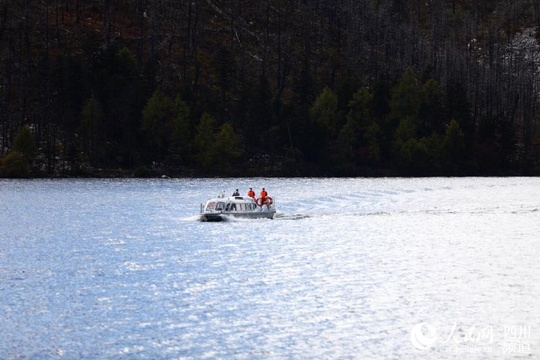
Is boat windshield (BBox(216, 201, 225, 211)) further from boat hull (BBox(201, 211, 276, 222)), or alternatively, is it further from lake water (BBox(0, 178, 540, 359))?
lake water (BBox(0, 178, 540, 359))

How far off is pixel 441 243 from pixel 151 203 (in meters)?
48.4

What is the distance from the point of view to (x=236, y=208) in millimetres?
105062

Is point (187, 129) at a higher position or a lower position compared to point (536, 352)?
higher

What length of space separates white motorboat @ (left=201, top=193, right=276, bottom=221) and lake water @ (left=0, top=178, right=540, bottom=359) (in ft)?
3.94

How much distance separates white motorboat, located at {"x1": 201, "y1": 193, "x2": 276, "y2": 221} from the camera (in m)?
103

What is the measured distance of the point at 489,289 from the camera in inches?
2537

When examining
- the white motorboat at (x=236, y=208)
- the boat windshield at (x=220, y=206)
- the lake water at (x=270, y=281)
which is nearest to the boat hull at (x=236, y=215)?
the white motorboat at (x=236, y=208)

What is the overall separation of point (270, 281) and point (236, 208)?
128ft

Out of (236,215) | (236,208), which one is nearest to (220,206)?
(236,208)

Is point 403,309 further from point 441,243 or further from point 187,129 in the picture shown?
point 187,129

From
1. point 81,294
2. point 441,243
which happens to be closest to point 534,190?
point 441,243

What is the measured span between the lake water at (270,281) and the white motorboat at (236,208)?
3.94 feet

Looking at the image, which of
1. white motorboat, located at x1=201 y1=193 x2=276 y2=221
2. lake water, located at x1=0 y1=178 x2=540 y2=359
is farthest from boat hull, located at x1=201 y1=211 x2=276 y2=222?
lake water, located at x1=0 y1=178 x2=540 y2=359

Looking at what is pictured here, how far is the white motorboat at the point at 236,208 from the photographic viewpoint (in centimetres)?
10272
